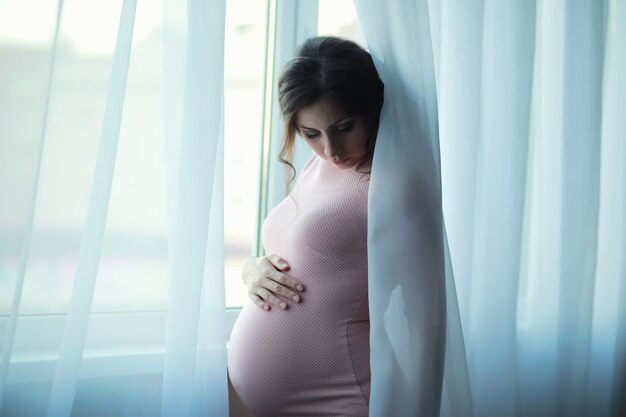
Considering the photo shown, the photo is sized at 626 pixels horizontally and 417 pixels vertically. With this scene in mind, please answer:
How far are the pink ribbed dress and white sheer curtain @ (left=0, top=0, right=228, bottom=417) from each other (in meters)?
0.16

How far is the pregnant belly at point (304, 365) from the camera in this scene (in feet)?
3.26

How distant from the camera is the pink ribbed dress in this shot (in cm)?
100

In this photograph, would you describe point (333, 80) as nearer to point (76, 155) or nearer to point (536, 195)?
point (76, 155)

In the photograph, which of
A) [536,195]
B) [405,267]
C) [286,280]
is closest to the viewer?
[405,267]

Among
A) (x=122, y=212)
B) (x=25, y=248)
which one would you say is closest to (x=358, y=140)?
(x=122, y=212)

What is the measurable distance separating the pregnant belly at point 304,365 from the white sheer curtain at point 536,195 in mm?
530

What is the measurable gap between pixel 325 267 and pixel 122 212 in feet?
1.33

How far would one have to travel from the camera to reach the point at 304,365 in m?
1.01

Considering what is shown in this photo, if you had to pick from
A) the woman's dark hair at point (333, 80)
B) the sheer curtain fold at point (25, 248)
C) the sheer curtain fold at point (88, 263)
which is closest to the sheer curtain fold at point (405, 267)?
the woman's dark hair at point (333, 80)

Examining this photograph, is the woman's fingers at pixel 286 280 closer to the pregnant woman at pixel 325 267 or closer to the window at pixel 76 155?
the pregnant woman at pixel 325 267

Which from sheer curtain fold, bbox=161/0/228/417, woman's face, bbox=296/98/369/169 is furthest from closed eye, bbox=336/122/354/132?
sheer curtain fold, bbox=161/0/228/417

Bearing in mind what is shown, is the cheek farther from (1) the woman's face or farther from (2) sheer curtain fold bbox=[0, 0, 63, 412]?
(2) sheer curtain fold bbox=[0, 0, 63, 412]

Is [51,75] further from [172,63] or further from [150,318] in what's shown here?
[150,318]

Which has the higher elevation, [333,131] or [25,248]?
[333,131]
